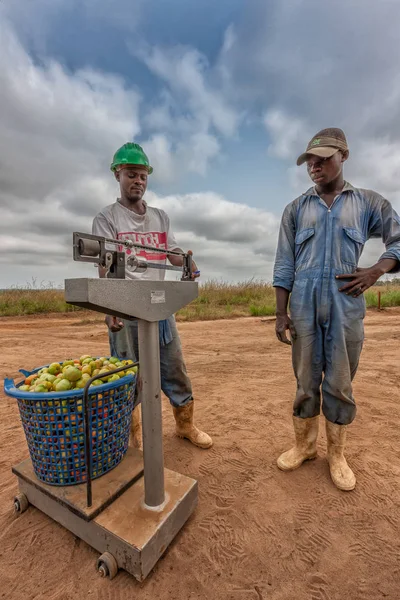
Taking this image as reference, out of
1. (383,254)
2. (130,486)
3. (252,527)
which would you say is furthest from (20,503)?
(383,254)

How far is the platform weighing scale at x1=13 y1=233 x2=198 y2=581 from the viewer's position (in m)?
1.33

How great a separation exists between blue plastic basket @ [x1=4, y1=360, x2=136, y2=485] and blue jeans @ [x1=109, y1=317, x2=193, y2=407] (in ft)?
1.63

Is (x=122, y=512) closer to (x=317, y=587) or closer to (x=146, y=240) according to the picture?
(x=317, y=587)

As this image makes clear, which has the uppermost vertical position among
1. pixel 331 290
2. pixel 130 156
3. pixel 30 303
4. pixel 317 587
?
pixel 130 156

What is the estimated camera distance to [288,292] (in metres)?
2.28

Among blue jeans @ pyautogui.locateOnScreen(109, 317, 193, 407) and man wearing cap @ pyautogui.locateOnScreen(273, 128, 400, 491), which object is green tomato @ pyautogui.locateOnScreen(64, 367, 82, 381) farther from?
man wearing cap @ pyautogui.locateOnScreen(273, 128, 400, 491)

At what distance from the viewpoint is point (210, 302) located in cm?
1298

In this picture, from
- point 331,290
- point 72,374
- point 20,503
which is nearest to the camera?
point 72,374

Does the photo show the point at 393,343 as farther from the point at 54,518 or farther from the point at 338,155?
the point at 54,518

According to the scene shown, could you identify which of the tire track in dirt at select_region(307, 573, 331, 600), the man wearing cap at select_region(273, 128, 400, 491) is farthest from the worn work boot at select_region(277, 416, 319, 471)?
the tire track in dirt at select_region(307, 573, 331, 600)

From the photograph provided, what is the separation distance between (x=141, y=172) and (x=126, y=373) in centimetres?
145

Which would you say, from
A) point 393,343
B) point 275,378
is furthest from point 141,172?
point 393,343

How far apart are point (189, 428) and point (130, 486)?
857 mm

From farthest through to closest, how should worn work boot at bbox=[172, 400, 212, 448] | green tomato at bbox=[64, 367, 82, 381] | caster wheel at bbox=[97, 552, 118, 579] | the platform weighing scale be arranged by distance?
1. worn work boot at bbox=[172, 400, 212, 448]
2. green tomato at bbox=[64, 367, 82, 381]
3. caster wheel at bbox=[97, 552, 118, 579]
4. the platform weighing scale
